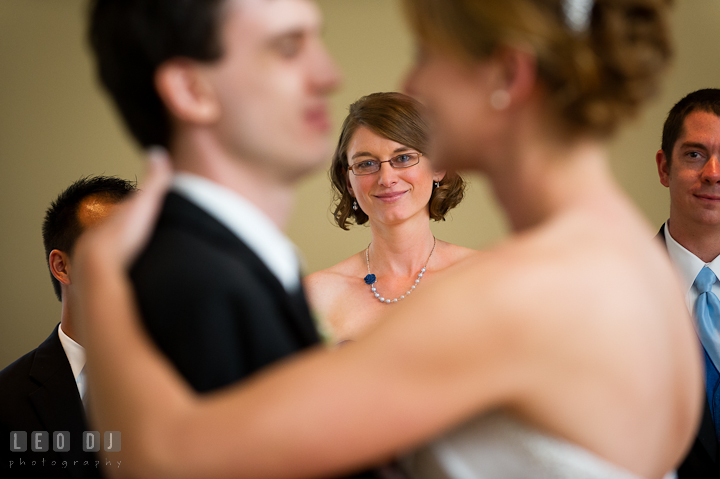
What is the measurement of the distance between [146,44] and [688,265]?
2.73m

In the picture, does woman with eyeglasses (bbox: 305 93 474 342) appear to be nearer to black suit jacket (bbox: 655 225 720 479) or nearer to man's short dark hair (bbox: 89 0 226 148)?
black suit jacket (bbox: 655 225 720 479)

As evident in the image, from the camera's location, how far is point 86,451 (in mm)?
2232

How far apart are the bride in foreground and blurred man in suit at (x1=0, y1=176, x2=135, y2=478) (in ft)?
4.60

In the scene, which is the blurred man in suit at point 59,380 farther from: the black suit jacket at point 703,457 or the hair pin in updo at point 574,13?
the black suit jacket at point 703,457

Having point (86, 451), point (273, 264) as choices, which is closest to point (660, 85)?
point (273, 264)

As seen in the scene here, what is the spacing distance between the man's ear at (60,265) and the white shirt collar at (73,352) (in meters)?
0.24

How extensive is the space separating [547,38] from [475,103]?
0.17 metres

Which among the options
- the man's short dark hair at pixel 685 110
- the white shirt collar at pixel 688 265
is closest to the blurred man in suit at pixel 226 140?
the white shirt collar at pixel 688 265

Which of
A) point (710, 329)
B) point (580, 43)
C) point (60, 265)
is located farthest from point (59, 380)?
point (710, 329)

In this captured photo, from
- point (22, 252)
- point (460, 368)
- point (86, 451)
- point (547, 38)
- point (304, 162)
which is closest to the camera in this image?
point (460, 368)

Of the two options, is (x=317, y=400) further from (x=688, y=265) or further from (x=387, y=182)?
(x=688, y=265)

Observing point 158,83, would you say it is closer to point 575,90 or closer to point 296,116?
point 296,116

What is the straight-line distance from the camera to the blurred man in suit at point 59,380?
7.32 feet

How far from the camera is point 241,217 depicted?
3.62 ft
